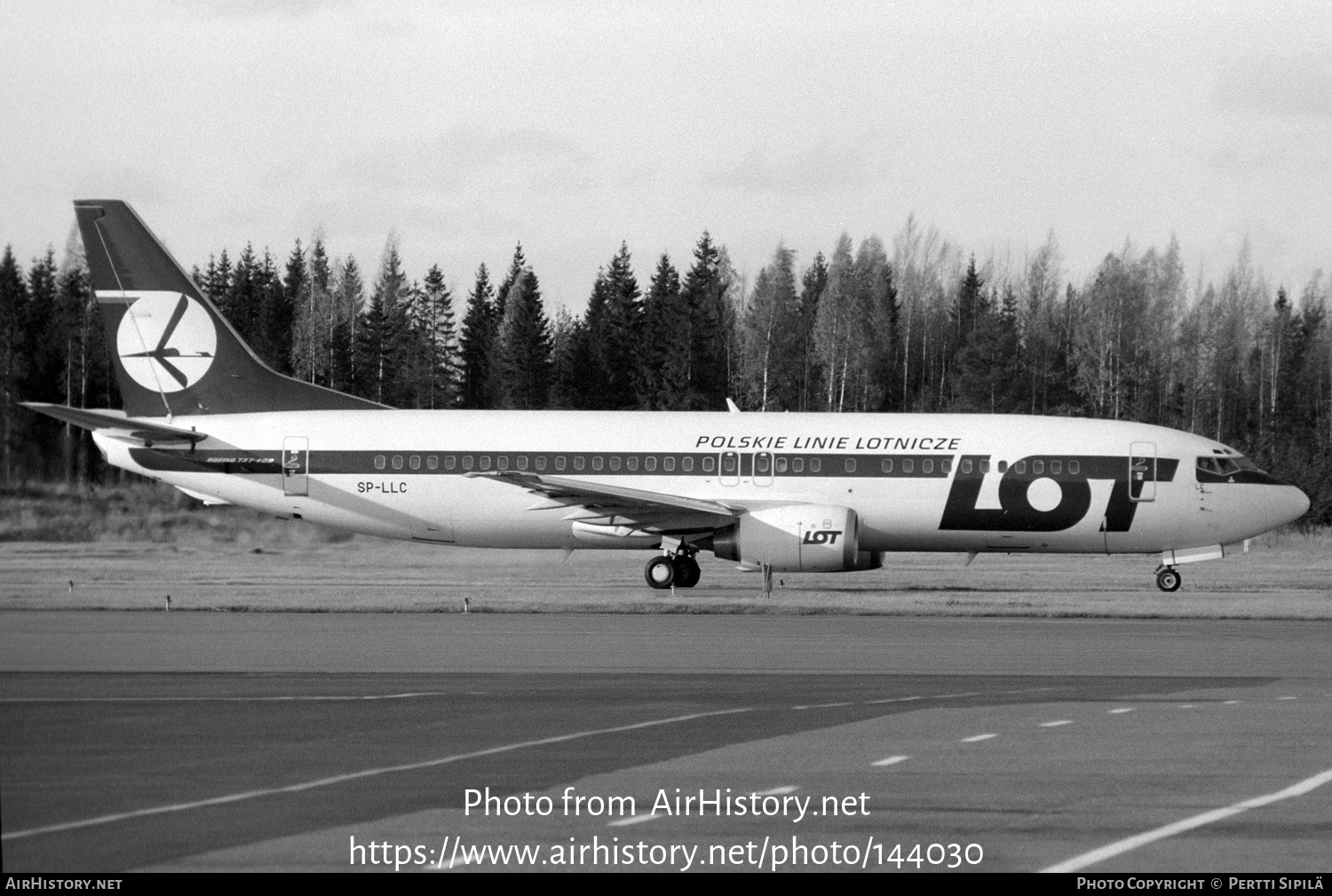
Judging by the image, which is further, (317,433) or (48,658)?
(317,433)

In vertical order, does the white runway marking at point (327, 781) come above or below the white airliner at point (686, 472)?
below

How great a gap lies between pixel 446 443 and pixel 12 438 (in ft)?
39.4

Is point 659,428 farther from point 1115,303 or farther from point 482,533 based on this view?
point 1115,303

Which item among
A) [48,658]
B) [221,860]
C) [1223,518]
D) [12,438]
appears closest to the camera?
[221,860]

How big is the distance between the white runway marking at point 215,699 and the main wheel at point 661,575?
1467 centimetres

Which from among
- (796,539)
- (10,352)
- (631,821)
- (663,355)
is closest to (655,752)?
(631,821)

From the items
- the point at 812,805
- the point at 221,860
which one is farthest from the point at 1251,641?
the point at 221,860

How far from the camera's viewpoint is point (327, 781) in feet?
32.1

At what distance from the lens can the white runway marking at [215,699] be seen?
1309cm

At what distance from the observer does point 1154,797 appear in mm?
9703

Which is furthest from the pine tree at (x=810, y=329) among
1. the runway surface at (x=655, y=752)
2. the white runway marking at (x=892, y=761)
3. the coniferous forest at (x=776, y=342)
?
the white runway marking at (x=892, y=761)

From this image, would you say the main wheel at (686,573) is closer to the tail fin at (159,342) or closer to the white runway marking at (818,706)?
the tail fin at (159,342)

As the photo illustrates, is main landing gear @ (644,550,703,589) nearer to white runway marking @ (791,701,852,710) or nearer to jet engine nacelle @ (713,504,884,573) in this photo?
jet engine nacelle @ (713,504,884,573)

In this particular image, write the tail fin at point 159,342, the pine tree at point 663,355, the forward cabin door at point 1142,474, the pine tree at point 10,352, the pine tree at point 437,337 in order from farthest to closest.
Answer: the pine tree at point 437,337 < the pine tree at point 663,355 < the pine tree at point 10,352 < the tail fin at point 159,342 < the forward cabin door at point 1142,474
